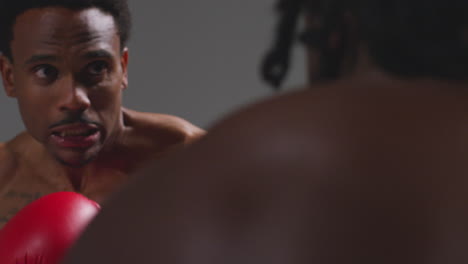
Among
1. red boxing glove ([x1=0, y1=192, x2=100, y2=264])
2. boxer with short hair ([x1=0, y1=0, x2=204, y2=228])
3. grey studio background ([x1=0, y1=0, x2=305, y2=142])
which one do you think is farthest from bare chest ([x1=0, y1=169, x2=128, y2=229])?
grey studio background ([x1=0, y1=0, x2=305, y2=142])

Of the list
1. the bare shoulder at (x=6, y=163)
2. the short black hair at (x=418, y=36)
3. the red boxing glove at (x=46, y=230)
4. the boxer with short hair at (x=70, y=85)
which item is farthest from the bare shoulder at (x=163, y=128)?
the short black hair at (x=418, y=36)

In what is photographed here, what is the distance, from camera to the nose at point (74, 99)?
1.07 meters

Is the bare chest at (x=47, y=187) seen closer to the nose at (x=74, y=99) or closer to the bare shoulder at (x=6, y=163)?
the bare shoulder at (x=6, y=163)

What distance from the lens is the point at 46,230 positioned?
0.73 metres

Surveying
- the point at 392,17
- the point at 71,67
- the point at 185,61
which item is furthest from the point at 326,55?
the point at 185,61

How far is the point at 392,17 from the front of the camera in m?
0.35

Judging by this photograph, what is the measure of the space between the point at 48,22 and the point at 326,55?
78 cm

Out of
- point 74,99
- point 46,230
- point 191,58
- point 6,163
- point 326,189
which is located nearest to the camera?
point 326,189

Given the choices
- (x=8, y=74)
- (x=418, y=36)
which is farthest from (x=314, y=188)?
(x=8, y=74)

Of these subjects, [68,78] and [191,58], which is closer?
[68,78]

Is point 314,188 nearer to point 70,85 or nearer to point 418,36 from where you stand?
point 418,36

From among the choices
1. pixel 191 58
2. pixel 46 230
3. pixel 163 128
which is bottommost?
pixel 191 58

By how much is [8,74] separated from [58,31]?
0.61 feet

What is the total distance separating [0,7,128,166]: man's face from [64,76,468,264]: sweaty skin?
82 centimetres
